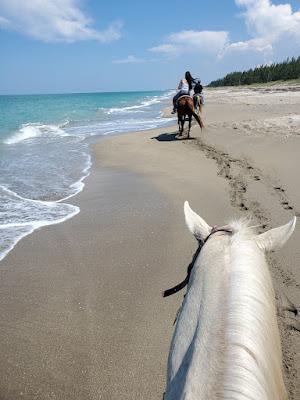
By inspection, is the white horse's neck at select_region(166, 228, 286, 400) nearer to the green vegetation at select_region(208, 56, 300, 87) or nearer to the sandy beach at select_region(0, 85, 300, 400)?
the sandy beach at select_region(0, 85, 300, 400)

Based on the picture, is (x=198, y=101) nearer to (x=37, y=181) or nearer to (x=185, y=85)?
(x=185, y=85)

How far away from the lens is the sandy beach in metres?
2.88

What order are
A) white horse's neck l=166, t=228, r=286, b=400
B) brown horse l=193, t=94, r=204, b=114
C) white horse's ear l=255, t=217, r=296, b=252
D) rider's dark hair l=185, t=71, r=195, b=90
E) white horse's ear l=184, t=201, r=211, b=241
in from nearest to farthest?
white horse's neck l=166, t=228, r=286, b=400, white horse's ear l=255, t=217, r=296, b=252, white horse's ear l=184, t=201, r=211, b=241, rider's dark hair l=185, t=71, r=195, b=90, brown horse l=193, t=94, r=204, b=114

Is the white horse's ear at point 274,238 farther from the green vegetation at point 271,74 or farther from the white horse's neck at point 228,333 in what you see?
the green vegetation at point 271,74

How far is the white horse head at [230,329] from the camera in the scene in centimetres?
121

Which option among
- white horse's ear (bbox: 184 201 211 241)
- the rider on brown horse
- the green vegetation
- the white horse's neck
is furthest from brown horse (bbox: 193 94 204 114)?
the green vegetation

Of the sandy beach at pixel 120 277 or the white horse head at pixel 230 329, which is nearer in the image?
the white horse head at pixel 230 329

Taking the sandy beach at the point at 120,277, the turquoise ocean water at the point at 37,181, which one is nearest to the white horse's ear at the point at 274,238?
the sandy beach at the point at 120,277

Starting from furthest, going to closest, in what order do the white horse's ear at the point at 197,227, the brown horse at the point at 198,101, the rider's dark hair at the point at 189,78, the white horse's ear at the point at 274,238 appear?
1. the brown horse at the point at 198,101
2. the rider's dark hair at the point at 189,78
3. the white horse's ear at the point at 197,227
4. the white horse's ear at the point at 274,238

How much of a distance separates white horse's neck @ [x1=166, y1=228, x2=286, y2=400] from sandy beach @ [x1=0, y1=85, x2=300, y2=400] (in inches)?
52.9

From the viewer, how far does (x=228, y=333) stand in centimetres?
134

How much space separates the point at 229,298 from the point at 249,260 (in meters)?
0.27

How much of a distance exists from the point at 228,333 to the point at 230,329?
0.02 metres

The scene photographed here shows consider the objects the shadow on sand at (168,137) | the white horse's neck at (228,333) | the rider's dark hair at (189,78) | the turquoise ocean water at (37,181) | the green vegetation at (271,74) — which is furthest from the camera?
the green vegetation at (271,74)
